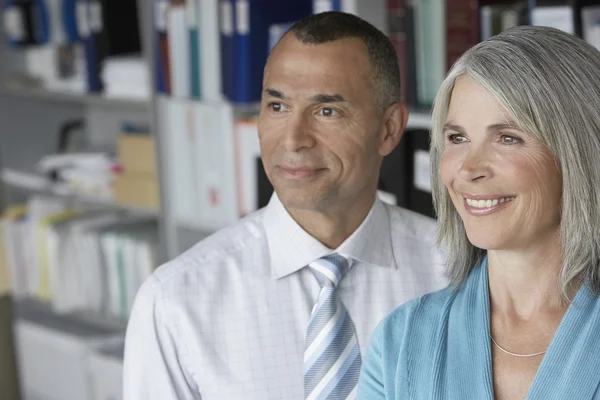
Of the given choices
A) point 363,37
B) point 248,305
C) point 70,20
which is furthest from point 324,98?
point 70,20

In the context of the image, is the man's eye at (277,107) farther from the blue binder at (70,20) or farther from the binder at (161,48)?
the blue binder at (70,20)

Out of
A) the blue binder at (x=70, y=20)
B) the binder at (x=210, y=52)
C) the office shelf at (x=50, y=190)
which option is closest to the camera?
the binder at (x=210, y=52)

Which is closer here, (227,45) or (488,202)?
(488,202)

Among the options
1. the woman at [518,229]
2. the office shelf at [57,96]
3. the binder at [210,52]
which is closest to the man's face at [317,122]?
the woman at [518,229]

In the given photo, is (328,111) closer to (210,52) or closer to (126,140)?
(210,52)

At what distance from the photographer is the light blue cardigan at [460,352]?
1226 millimetres

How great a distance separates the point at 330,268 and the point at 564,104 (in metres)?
0.62

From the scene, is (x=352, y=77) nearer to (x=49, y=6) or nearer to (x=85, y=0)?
(x=85, y=0)

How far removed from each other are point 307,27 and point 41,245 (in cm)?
261

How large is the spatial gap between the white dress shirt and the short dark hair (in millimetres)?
229

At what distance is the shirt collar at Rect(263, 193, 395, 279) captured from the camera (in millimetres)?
1714

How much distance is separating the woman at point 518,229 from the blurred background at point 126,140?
1.14 m

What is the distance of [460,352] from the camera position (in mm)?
1329

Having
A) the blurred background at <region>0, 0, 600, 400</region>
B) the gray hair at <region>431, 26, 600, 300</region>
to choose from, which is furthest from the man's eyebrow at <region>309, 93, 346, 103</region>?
the blurred background at <region>0, 0, 600, 400</region>
